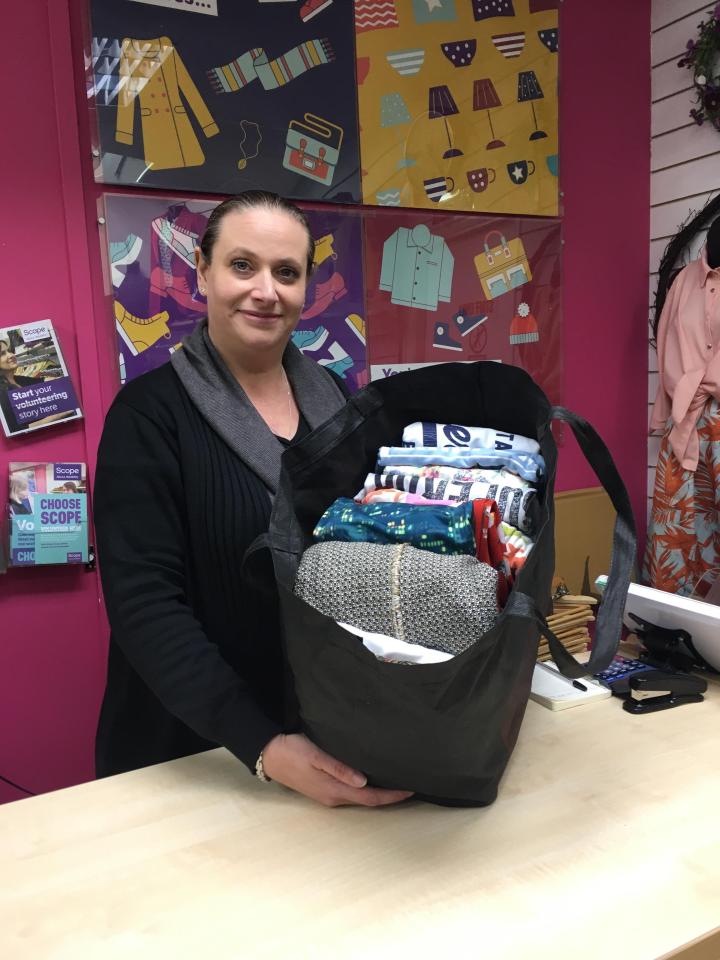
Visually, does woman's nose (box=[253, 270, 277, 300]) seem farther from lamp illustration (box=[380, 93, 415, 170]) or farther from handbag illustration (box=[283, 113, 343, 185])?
lamp illustration (box=[380, 93, 415, 170])

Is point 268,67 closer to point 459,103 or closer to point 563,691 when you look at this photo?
point 459,103

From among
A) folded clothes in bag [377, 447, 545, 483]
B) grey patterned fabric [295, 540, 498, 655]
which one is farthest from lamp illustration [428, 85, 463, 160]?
grey patterned fabric [295, 540, 498, 655]

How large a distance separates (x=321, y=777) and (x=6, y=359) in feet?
5.07

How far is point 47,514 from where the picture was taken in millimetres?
1979

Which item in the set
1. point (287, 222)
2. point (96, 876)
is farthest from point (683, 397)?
point (96, 876)

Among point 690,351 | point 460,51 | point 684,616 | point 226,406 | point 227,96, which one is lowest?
point 684,616

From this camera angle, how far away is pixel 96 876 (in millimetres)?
777

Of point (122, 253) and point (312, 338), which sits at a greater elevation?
point (122, 253)

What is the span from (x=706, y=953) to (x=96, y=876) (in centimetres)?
61

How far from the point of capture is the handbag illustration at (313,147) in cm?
223

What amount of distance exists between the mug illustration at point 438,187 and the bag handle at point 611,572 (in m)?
1.83

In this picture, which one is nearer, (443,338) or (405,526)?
(405,526)

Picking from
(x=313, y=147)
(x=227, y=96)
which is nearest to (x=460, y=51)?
(x=313, y=147)

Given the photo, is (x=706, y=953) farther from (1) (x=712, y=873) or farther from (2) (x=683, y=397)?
(2) (x=683, y=397)
